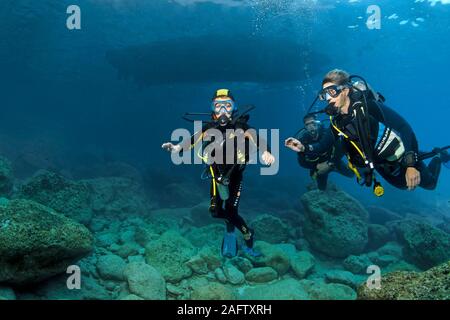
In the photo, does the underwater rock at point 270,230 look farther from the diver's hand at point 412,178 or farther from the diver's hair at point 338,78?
the diver's hair at point 338,78

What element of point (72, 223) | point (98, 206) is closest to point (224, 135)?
point (72, 223)

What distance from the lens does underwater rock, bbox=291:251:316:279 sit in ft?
23.3

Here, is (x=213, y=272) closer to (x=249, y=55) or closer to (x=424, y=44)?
(x=249, y=55)

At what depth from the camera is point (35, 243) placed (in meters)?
4.55

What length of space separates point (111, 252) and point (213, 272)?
2422 millimetres

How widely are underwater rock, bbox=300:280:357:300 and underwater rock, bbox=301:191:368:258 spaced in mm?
2484

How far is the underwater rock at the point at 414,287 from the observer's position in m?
3.41

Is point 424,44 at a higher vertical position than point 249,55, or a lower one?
higher

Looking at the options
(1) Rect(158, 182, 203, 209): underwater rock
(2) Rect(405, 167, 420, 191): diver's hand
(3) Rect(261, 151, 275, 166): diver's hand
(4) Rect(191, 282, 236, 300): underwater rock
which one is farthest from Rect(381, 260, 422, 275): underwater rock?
(1) Rect(158, 182, 203, 209): underwater rock

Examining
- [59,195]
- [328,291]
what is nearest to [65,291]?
[59,195]

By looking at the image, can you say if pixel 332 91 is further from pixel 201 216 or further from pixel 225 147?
pixel 201 216

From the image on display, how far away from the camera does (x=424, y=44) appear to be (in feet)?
103

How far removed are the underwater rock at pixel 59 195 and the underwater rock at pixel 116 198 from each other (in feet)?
7.18

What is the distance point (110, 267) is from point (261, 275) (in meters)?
3.10
